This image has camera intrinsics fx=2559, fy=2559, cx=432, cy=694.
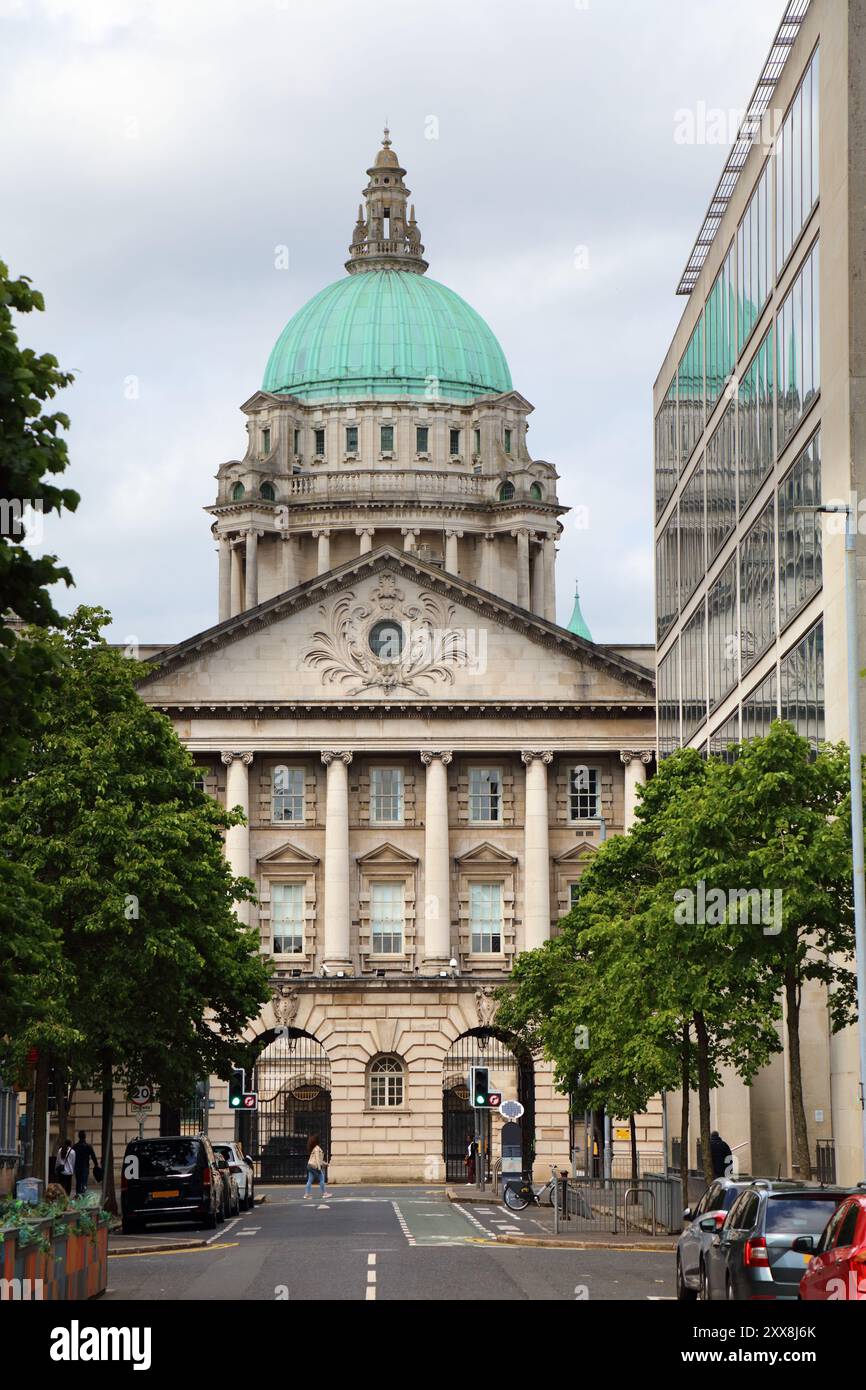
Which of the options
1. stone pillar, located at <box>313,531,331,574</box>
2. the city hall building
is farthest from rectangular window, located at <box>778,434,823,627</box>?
stone pillar, located at <box>313,531,331,574</box>

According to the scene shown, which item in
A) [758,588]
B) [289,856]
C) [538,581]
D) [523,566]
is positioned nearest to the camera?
[758,588]

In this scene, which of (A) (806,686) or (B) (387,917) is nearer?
(A) (806,686)

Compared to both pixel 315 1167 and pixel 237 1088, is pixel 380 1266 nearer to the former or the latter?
pixel 315 1167

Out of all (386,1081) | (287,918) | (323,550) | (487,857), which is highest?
(323,550)

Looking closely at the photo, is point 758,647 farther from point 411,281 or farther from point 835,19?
point 411,281

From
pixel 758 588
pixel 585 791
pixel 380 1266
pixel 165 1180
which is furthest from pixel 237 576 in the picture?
pixel 380 1266

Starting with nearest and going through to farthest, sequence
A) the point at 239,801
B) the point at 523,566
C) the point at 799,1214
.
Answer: the point at 799,1214
the point at 239,801
the point at 523,566

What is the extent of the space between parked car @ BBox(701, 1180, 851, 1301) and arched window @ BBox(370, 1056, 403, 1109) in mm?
70136

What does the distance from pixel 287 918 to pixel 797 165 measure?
4977 cm

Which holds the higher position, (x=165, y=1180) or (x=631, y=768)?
(x=631, y=768)

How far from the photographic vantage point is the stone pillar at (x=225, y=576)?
127 metres

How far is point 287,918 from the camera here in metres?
97.0
